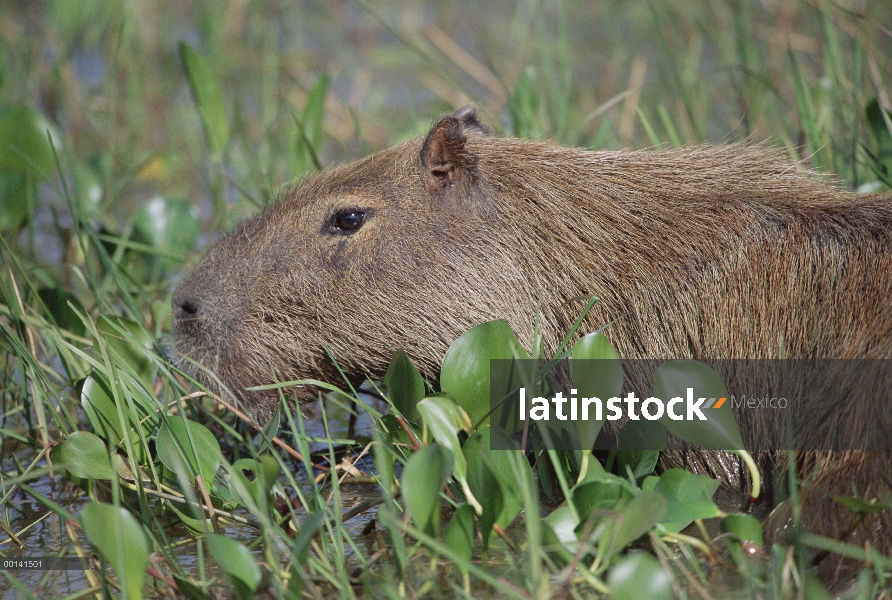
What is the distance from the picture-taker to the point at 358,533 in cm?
270

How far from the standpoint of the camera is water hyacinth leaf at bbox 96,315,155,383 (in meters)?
3.14

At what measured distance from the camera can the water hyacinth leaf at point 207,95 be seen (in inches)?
166

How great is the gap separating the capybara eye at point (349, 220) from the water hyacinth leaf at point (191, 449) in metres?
0.70

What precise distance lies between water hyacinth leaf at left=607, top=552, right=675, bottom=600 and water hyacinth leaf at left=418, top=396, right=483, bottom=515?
46cm

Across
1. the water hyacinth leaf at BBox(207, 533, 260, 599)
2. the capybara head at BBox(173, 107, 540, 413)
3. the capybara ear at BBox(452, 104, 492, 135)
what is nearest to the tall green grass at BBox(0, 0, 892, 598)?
the water hyacinth leaf at BBox(207, 533, 260, 599)

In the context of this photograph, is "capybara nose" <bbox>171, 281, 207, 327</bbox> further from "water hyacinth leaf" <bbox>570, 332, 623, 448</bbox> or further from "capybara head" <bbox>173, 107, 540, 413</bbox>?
"water hyacinth leaf" <bbox>570, 332, 623, 448</bbox>

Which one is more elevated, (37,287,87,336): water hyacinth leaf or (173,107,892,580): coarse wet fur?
(37,287,87,336): water hyacinth leaf

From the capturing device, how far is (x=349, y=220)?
9.80 feet

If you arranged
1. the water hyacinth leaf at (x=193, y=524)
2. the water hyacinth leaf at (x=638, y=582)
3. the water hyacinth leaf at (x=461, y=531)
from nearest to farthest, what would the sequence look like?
the water hyacinth leaf at (x=638, y=582)
the water hyacinth leaf at (x=461, y=531)
the water hyacinth leaf at (x=193, y=524)

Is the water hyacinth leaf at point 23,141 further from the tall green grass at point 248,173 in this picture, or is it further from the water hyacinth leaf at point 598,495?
the water hyacinth leaf at point 598,495

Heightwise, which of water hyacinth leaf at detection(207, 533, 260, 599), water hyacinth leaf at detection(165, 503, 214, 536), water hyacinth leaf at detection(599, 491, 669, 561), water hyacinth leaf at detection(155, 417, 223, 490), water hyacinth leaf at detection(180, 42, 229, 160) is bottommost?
water hyacinth leaf at detection(599, 491, 669, 561)

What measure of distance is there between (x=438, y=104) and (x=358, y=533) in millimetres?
3868

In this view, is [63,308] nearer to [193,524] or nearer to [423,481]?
[193,524]

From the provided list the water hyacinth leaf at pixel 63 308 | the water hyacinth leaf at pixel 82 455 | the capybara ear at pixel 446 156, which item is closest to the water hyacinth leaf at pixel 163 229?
the water hyacinth leaf at pixel 63 308
